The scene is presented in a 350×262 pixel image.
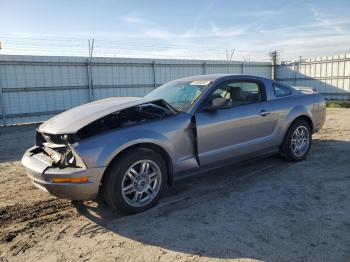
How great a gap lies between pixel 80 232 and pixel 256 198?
217cm

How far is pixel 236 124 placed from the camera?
4.60 meters

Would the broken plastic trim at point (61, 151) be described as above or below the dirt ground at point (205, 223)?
above

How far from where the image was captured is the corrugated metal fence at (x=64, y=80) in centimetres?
1198

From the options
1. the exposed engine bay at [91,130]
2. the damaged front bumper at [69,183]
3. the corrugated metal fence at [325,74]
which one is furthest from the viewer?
the corrugated metal fence at [325,74]

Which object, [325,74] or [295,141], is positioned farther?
[325,74]

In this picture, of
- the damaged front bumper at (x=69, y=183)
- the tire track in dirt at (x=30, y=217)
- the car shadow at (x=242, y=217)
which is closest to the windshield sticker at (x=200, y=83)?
the car shadow at (x=242, y=217)

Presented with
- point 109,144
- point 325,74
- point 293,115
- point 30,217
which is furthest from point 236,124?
point 325,74

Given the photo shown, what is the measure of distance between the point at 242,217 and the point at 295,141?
2518 millimetres

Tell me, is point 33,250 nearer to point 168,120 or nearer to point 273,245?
point 168,120

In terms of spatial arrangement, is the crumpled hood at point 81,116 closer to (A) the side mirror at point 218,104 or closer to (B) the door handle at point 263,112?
(A) the side mirror at point 218,104

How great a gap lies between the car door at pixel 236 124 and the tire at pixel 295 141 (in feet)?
1.68

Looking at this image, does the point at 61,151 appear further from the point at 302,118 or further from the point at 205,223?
the point at 302,118

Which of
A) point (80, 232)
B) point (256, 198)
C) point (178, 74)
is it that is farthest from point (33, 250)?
point (178, 74)

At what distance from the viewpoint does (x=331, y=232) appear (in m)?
3.22
